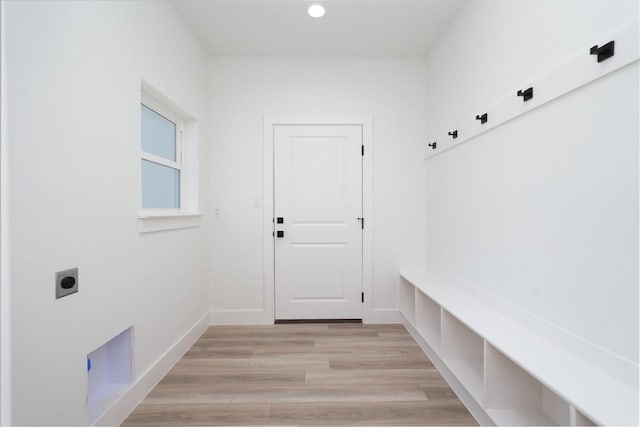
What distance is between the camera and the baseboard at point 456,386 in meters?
1.61

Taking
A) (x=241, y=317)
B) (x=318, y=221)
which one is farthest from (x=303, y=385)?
(x=318, y=221)

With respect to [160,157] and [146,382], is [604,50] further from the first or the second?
[146,382]

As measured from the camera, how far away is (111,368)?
1.80 metres

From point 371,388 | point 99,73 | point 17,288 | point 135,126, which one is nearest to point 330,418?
point 371,388

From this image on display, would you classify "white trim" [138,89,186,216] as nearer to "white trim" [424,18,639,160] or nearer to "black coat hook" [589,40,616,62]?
"white trim" [424,18,639,160]

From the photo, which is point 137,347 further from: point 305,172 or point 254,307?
point 305,172

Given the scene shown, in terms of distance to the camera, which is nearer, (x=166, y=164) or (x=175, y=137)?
(x=166, y=164)

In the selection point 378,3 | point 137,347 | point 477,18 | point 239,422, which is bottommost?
point 239,422

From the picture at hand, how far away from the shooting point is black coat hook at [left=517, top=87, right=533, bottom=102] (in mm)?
1576

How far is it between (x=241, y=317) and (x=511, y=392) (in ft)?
7.83

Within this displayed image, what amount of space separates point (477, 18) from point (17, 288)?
2.95 meters

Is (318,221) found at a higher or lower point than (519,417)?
higher

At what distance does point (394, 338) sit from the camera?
2783 millimetres

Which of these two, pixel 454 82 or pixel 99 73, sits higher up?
pixel 454 82
